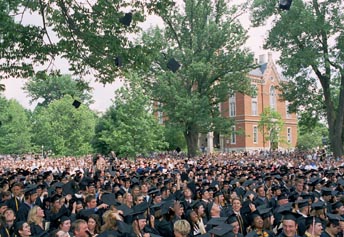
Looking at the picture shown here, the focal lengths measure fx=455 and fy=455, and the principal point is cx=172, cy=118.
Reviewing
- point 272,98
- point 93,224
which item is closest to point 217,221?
point 93,224

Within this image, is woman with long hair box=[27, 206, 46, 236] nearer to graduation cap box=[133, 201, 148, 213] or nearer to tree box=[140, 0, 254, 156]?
graduation cap box=[133, 201, 148, 213]

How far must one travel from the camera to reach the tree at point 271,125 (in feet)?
156

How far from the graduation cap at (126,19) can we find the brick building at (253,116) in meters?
36.7

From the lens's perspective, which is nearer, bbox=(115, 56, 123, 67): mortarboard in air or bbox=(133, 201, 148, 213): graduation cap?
bbox=(133, 201, 148, 213): graduation cap

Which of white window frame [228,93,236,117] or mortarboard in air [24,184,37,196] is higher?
white window frame [228,93,236,117]

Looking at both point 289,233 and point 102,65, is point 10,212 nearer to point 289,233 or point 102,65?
point 289,233

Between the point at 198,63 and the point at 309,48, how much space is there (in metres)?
7.72

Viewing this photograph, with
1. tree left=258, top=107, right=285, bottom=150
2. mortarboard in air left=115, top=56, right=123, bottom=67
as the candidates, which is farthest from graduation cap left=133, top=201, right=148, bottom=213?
tree left=258, top=107, right=285, bottom=150

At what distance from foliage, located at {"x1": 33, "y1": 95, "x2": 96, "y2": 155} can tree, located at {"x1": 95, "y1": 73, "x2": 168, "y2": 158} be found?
38.3 feet

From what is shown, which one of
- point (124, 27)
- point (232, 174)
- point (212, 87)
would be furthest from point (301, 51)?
point (124, 27)

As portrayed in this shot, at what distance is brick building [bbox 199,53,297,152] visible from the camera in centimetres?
4925

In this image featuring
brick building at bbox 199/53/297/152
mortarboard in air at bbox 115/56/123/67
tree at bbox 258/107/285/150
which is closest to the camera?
mortarboard in air at bbox 115/56/123/67

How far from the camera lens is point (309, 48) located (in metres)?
25.3

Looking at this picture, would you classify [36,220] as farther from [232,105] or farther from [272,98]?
[272,98]
